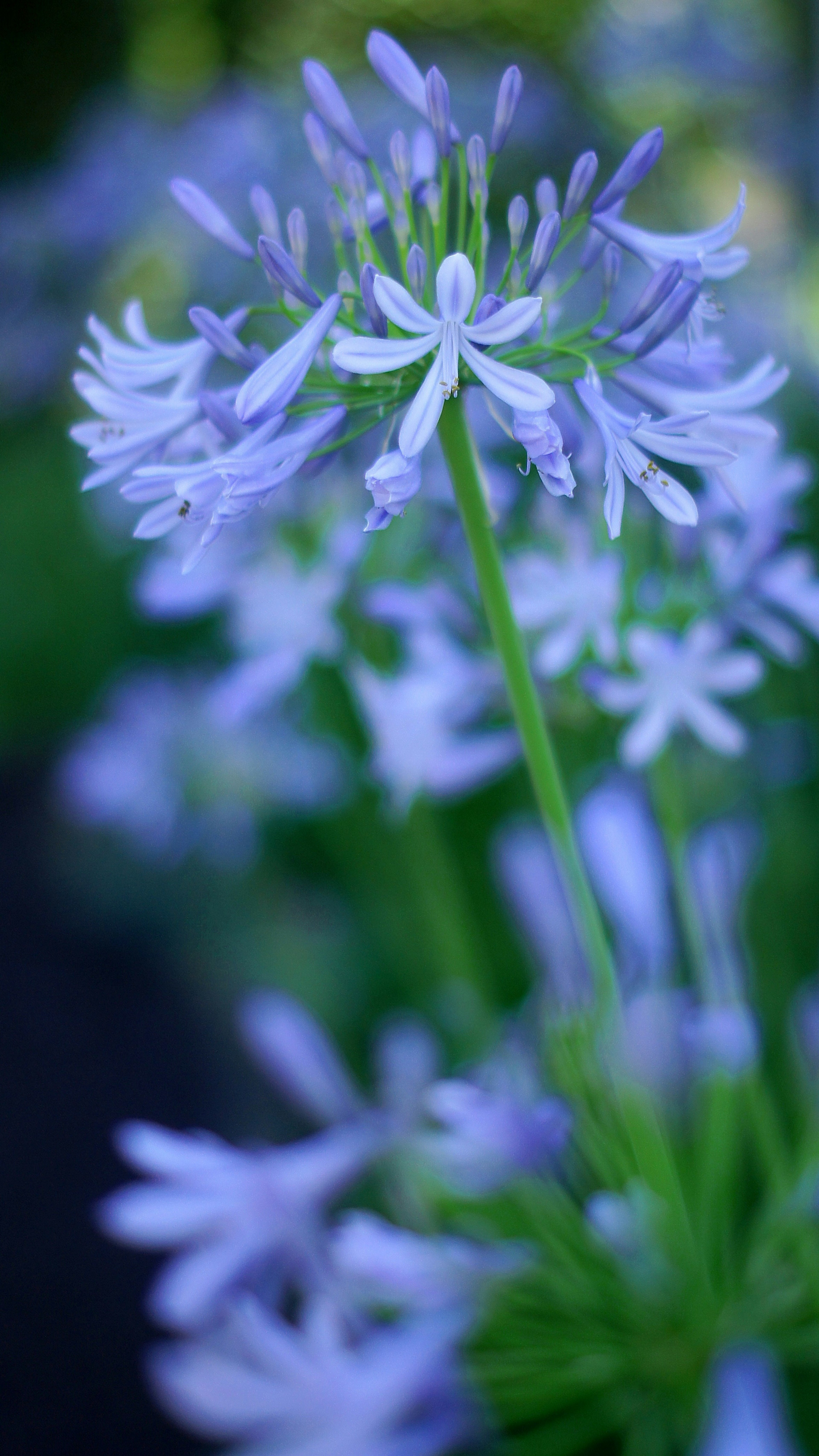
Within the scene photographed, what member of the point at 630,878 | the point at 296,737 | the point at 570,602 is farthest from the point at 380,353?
the point at 296,737

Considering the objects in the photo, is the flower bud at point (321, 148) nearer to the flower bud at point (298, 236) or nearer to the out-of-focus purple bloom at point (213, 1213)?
the flower bud at point (298, 236)

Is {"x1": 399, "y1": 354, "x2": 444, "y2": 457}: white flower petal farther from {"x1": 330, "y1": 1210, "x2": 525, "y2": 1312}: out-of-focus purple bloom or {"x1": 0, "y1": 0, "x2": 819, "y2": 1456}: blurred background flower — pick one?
{"x1": 330, "y1": 1210, "x2": 525, "y2": 1312}: out-of-focus purple bloom

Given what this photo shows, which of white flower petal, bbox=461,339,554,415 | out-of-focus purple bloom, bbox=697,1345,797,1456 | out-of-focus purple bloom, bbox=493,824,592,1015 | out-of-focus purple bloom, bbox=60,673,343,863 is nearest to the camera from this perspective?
white flower petal, bbox=461,339,554,415

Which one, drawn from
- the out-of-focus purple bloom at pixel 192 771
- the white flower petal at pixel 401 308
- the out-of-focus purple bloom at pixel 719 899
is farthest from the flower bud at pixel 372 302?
the out-of-focus purple bloom at pixel 192 771

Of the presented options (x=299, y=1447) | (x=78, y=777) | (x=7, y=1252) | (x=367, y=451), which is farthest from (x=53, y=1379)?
(x=367, y=451)

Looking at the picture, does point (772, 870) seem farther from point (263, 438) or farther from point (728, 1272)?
point (263, 438)

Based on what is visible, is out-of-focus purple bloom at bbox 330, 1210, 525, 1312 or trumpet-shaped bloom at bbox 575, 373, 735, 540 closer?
trumpet-shaped bloom at bbox 575, 373, 735, 540

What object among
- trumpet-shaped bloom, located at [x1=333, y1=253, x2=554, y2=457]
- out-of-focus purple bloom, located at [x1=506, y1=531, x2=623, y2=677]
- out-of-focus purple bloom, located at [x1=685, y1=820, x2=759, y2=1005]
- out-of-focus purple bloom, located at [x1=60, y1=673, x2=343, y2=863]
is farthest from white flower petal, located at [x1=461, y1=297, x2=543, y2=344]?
out-of-focus purple bloom, located at [x1=60, y1=673, x2=343, y2=863]

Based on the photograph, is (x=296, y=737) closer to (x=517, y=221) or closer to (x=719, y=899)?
(x=719, y=899)

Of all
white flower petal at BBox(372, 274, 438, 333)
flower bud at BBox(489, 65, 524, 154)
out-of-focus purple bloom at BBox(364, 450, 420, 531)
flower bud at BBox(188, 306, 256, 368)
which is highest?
flower bud at BBox(489, 65, 524, 154)
